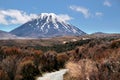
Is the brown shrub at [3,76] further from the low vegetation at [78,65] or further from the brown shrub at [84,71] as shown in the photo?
the brown shrub at [84,71]

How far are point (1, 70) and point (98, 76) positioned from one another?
19.9m

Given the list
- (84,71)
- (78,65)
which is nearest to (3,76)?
(78,65)

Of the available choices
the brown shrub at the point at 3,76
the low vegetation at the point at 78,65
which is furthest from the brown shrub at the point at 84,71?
the brown shrub at the point at 3,76

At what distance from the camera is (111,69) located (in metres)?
21.1

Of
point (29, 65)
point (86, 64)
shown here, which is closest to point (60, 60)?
point (29, 65)

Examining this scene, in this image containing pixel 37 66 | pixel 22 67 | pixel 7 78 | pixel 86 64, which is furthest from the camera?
pixel 37 66

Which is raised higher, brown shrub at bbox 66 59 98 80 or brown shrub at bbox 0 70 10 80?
brown shrub at bbox 66 59 98 80

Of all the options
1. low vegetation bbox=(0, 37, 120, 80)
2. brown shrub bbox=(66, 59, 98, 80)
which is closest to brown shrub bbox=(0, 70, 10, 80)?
low vegetation bbox=(0, 37, 120, 80)

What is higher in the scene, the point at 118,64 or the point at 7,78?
the point at 118,64

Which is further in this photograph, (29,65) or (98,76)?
(29,65)

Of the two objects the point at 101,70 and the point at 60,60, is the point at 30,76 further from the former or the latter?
the point at 101,70

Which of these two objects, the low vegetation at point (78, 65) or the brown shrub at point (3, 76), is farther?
the brown shrub at point (3, 76)

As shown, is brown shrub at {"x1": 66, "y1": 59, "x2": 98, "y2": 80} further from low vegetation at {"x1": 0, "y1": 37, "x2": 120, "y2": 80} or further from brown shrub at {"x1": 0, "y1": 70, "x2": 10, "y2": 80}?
brown shrub at {"x1": 0, "y1": 70, "x2": 10, "y2": 80}

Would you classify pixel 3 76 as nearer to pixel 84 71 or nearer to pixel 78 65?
pixel 78 65
